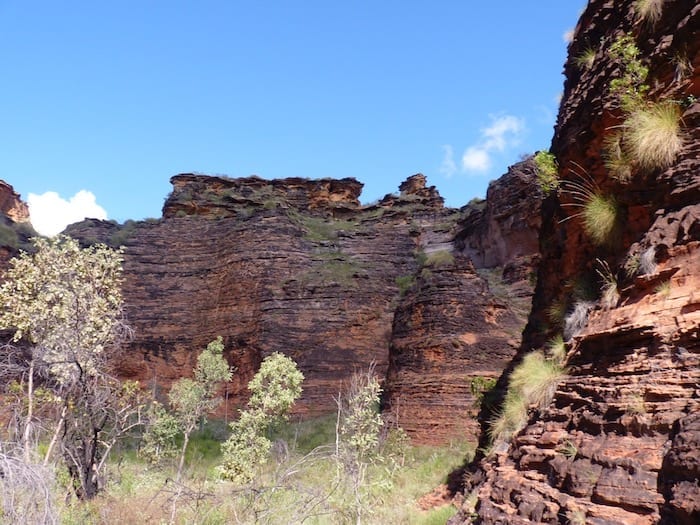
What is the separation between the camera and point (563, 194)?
8875 millimetres

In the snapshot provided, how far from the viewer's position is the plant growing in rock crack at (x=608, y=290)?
6.25 m

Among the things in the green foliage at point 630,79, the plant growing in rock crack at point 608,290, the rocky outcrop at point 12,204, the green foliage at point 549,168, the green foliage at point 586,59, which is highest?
the rocky outcrop at point 12,204

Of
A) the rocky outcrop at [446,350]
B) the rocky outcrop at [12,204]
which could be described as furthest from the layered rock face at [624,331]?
the rocky outcrop at [12,204]

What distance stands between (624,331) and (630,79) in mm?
3427

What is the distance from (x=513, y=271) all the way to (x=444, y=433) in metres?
14.8

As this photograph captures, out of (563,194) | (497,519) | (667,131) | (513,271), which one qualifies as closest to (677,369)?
(497,519)

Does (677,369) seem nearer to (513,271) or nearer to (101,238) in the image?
(513,271)

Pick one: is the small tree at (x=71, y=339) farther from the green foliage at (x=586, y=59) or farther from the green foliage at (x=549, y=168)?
the green foliage at (x=586, y=59)

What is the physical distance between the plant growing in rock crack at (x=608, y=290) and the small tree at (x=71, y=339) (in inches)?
314

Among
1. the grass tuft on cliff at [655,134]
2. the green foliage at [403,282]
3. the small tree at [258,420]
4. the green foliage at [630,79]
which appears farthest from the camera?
the green foliage at [403,282]

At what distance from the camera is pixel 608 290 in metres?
6.51

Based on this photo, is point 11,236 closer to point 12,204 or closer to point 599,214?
point 12,204

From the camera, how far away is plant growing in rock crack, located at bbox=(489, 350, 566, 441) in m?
6.71

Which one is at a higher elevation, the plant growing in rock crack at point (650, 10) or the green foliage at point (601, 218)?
the plant growing in rock crack at point (650, 10)
